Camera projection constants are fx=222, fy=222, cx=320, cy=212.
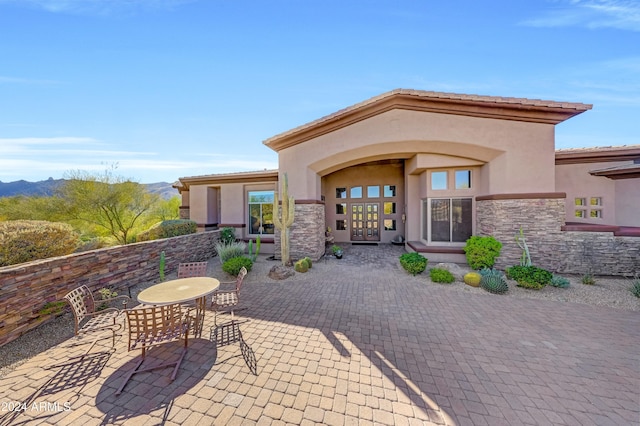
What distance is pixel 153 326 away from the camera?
3.60 meters

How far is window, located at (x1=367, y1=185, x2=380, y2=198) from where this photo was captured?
15.7 meters

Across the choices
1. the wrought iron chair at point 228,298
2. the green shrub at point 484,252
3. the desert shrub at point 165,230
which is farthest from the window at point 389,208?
the desert shrub at point 165,230

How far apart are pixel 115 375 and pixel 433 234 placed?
11.8 m

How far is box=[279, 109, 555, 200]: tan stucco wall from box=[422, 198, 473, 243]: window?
1.42 metres

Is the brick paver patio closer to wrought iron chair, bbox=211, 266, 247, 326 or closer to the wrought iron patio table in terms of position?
wrought iron chair, bbox=211, 266, 247, 326

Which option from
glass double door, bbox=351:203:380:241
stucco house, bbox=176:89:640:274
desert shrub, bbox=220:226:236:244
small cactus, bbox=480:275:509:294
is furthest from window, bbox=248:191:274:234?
small cactus, bbox=480:275:509:294

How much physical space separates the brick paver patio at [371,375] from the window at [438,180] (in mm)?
6175

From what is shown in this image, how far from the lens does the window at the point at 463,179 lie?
1043cm

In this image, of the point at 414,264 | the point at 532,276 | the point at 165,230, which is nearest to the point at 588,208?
the point at 532,276

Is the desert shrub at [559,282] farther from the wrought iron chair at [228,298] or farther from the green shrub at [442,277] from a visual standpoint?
the wrought iron chair at [228,298]

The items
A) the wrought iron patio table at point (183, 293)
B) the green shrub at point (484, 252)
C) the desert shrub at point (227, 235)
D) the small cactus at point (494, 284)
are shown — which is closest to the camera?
the wrought iron patio table at point (183, 293)

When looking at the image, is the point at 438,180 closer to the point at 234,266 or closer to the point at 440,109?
the point at 440,109

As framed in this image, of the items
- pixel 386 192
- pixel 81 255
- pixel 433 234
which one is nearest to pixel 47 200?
pixel 81 255

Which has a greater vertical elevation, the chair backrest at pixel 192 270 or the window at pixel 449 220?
the window at pixel 449 220
